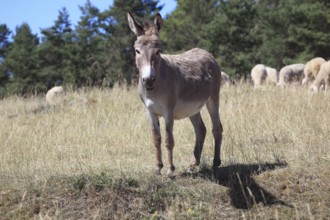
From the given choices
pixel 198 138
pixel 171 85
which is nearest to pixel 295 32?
pixel 198 138

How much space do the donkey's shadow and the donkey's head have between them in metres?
1.60

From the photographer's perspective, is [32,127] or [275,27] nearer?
[32,127]

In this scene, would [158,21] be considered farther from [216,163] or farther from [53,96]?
[53,96]

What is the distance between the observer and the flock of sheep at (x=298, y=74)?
56.6ft

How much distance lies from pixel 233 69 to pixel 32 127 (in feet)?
103

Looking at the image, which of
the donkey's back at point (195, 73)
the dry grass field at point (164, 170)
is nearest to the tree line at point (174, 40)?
the dry grass field at point (164, 170)

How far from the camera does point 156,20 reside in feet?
20.2

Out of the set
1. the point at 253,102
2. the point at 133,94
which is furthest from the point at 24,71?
the point at 253,102

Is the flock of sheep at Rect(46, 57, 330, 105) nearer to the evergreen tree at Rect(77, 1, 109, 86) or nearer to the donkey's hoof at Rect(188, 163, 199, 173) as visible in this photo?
the donkey's hoof at Rect(188, 163, 199, 173)

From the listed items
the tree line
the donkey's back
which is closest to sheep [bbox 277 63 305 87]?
the tree line

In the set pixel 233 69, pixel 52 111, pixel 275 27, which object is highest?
pixel 275 27

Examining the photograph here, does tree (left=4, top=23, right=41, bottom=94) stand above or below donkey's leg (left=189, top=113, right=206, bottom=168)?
above

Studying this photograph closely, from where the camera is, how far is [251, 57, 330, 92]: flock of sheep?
17250mm

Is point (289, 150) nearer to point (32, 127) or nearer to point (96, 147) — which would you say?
point (96, 147)
